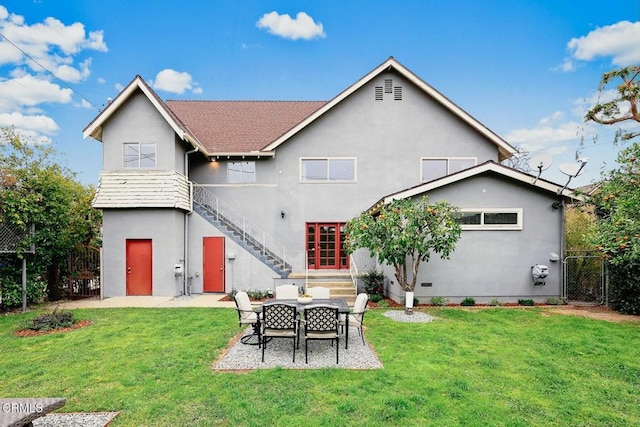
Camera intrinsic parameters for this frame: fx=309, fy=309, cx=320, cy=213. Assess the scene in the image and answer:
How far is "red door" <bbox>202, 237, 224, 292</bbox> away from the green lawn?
17.6 feet

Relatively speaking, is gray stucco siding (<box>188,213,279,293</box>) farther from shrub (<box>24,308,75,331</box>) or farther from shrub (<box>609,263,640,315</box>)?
shrub (<box>609,263,640,315</box>)

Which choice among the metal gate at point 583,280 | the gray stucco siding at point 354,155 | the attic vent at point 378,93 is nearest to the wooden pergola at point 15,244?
the gray stucco siding at point 354,155

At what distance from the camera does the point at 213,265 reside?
1335 centimetres

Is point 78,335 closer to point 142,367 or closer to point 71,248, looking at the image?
point 142,367

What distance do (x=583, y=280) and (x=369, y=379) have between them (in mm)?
10857

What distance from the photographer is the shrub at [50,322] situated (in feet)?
25.6

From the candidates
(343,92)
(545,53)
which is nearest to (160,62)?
(343,92)

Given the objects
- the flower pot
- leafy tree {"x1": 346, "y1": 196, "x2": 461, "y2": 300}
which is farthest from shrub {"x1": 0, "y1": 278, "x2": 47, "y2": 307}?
the flower pot

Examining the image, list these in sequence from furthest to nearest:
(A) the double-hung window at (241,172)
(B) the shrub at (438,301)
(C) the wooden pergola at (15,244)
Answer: (A) the double-hung window at (241,172) < (B) the shrub at (438,301) < (C) the wooden pergola at (15,244)

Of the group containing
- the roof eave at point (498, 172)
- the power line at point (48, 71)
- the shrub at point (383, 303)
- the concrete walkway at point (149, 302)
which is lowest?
the concrete walkway at point (149, 302)

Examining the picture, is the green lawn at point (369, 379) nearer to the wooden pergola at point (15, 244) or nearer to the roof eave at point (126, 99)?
the wooden pergola at point (15, 244)

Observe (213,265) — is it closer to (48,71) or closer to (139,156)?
(139,156)

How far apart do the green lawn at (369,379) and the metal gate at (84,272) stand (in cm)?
Result: 476

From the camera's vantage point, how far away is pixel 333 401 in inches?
170
